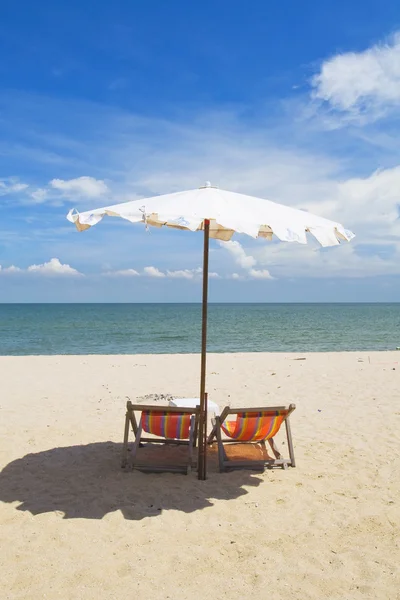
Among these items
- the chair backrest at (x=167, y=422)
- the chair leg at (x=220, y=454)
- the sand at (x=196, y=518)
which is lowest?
the sand at (x=196, y=518)

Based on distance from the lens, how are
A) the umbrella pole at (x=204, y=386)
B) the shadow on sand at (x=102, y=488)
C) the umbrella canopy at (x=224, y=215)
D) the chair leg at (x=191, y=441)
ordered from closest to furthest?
the umbrella canopy at (x=224, y=215), the shadow on sand at (x=102, y=488), the umbrella pole at (x=204, y=386), the chair leg at (x=191, y=441)

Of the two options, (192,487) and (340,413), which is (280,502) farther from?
(340,413)

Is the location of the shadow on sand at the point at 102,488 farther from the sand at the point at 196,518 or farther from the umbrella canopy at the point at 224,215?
the umbrella canopy at the point at 224,215

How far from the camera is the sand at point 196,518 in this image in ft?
10.3

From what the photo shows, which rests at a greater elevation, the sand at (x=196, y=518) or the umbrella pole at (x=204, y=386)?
the umbrella pole at (x=204, y=386)

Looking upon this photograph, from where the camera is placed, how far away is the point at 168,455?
569 cm

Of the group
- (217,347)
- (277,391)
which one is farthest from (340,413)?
(217,347)

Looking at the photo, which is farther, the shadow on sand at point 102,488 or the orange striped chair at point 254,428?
the orange striped chair at point 254,428

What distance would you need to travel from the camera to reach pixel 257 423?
495cm

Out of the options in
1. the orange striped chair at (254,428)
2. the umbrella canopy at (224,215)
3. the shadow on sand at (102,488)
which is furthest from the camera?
the orange striped chair at (254,428)

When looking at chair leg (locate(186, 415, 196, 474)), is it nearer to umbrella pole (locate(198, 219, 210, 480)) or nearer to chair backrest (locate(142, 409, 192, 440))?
chair backrest (locate(142, 409, 192, 440))

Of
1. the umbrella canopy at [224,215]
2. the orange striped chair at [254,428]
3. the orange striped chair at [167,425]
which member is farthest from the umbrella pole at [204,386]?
the umbrella canopy at [224,215]

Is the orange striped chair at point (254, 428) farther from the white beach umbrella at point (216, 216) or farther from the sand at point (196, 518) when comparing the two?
the white beach umbrella at point (216, 216)

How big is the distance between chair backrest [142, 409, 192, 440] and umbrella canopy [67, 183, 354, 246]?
1.81 meters
